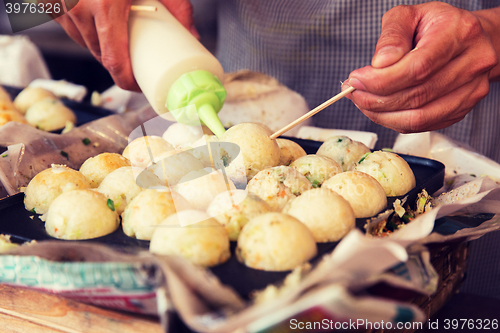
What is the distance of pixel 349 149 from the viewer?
1.24 meters

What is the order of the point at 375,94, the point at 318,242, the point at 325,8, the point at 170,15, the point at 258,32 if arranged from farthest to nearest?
the point at 258,32
the point at 325,8
the point at 170,15
the point at 375,94
the point at 318,242

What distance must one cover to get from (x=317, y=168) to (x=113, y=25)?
2.70 ft

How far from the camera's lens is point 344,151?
1238 mm

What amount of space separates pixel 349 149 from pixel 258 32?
3.29 ft

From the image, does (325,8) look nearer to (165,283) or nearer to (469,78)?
(469,78)

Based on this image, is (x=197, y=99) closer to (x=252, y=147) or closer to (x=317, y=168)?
(x=252, y=147)

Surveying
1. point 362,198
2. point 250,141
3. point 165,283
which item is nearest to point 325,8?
point 250,141

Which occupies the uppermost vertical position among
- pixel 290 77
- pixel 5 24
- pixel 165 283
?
pixel 165 283

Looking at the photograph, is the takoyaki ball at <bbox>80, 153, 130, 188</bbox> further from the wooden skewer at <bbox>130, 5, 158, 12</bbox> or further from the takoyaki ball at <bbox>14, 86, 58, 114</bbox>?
the takoyaki ball at <bbox>14, 86, 58, 114</bbox>

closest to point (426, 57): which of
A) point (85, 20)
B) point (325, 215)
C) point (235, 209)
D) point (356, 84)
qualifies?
point (356, 84)

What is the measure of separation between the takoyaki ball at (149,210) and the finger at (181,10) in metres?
0.82

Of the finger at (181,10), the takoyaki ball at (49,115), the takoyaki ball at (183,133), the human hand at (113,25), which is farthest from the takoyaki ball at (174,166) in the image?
the takoyaki ball at (49,115)

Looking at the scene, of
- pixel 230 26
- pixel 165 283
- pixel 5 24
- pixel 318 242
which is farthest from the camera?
pixel 5 24

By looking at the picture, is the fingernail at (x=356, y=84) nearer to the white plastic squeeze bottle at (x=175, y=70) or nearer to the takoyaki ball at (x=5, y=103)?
the white plastic squeeze bottle at (x=175, y=70)
